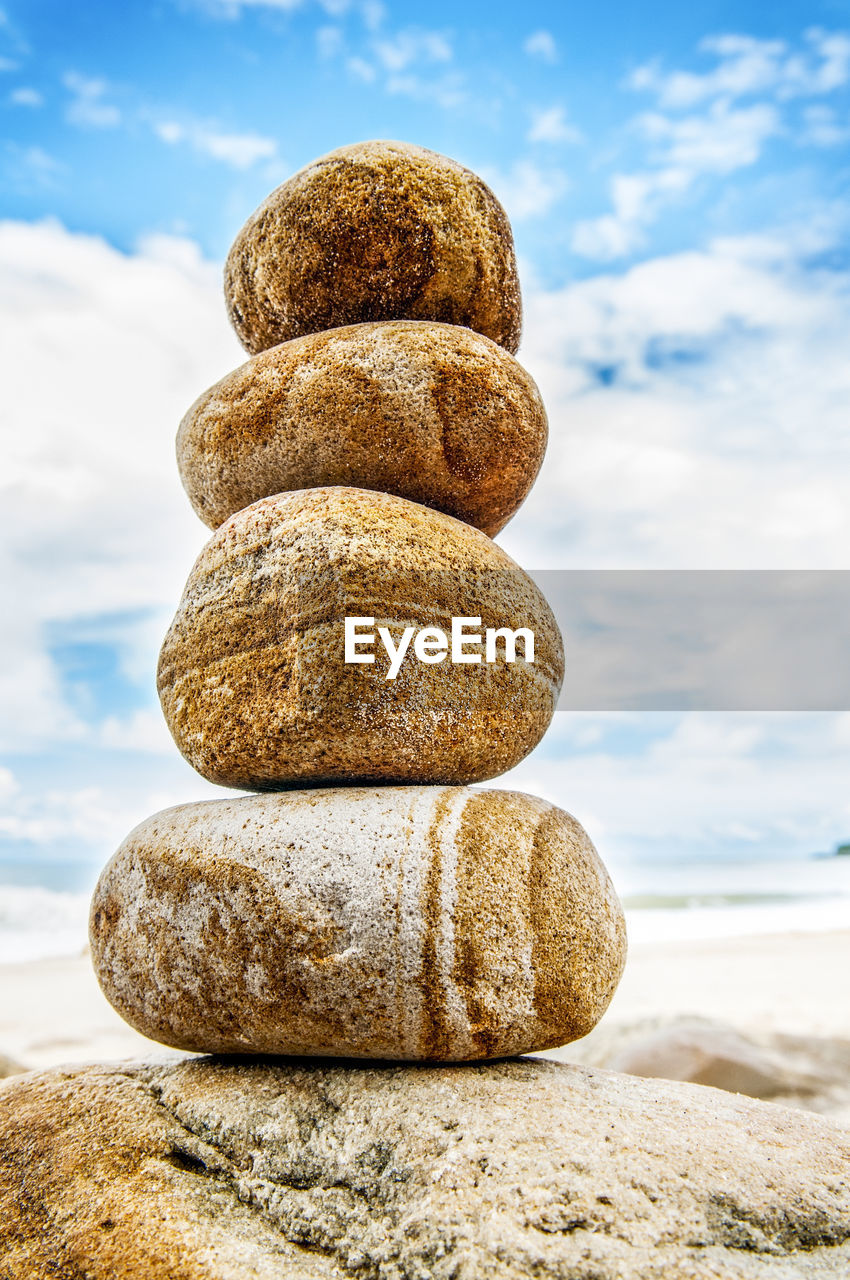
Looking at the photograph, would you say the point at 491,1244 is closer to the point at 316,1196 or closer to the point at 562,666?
the point at 316,1196

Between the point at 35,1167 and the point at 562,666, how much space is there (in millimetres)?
2777

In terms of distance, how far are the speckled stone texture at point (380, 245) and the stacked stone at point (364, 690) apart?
0.04 feet

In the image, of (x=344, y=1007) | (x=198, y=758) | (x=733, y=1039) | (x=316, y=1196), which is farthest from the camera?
(x=733, y=1039)

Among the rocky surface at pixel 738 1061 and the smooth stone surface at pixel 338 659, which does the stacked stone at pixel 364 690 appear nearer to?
the smooth stone surface at pixel 338 659

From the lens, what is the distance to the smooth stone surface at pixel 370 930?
10.2 ft

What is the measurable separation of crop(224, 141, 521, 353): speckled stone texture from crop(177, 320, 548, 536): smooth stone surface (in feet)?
1.10

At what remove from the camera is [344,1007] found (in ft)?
10.3

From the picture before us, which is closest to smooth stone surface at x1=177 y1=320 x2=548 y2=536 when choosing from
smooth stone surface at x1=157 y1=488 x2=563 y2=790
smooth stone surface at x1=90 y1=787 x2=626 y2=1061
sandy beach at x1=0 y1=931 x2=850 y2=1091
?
smooth stone surface at x1=157 y1=488 x2=563 y2=790

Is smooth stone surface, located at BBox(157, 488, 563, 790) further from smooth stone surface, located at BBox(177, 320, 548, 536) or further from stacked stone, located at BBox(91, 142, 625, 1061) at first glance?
smooth stone surface, located at BBox(177, 320, 548, 536)

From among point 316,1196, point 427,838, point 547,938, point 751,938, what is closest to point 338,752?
point 427,838

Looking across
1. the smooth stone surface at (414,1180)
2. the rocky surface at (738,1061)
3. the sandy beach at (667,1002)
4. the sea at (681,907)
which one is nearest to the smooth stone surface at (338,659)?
the smooth stone surface at (414,1180)

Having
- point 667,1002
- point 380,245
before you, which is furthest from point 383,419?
point 667,1002

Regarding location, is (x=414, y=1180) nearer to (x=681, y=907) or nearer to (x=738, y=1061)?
(x=738, y=1061)

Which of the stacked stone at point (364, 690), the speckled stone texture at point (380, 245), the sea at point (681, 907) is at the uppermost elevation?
the speckled stone texture at point (380, 245)
